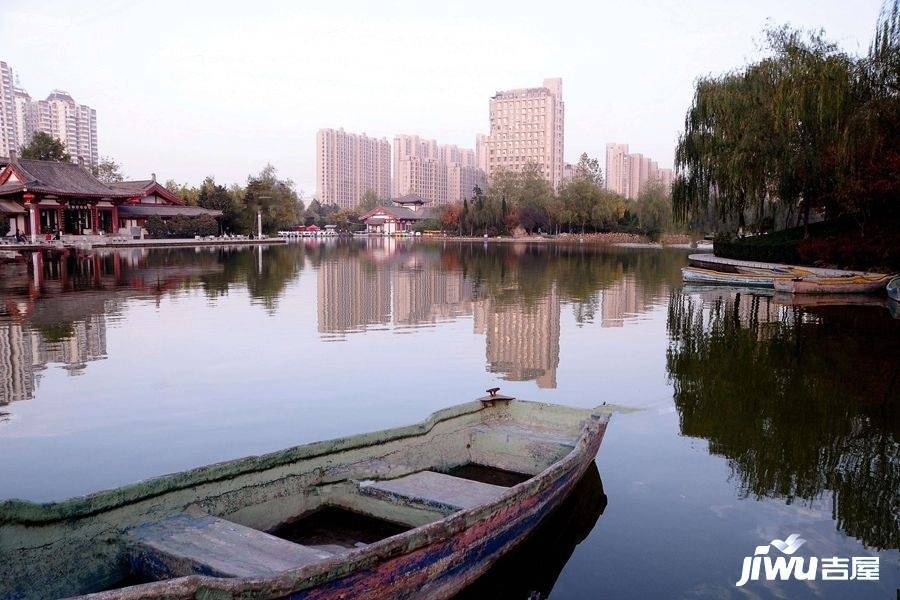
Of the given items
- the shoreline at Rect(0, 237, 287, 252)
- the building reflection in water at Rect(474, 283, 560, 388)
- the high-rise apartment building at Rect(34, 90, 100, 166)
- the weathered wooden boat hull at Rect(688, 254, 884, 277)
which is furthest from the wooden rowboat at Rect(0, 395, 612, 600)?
the high-rise apartment building at Rect(34, 90, 100, 166)

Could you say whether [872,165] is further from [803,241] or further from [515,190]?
[515,190]

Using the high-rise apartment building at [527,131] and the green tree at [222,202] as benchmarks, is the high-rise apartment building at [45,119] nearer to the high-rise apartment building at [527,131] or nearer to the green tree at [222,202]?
the green tree at [222,202]

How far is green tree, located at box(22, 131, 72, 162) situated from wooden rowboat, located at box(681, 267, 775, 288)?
151 feet

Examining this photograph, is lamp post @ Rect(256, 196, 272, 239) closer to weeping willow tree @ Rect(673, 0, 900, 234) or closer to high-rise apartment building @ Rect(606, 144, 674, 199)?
weeping willow tree @ Rect(673, 0, 900, 234)

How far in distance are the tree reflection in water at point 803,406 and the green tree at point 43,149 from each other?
1977 inches

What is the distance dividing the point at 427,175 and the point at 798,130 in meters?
124

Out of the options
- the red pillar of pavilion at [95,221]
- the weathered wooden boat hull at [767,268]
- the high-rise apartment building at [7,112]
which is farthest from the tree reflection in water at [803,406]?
the high-rise apartment building at [7,112]

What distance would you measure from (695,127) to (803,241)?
5.66 meters

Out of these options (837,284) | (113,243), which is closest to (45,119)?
(113,243)

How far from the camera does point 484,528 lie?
4047mm

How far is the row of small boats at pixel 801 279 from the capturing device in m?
19.3

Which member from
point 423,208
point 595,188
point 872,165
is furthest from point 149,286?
point 423,208

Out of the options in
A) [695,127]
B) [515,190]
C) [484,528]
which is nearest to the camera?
[484,528]

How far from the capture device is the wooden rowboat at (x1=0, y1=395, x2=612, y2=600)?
3.29 meters
